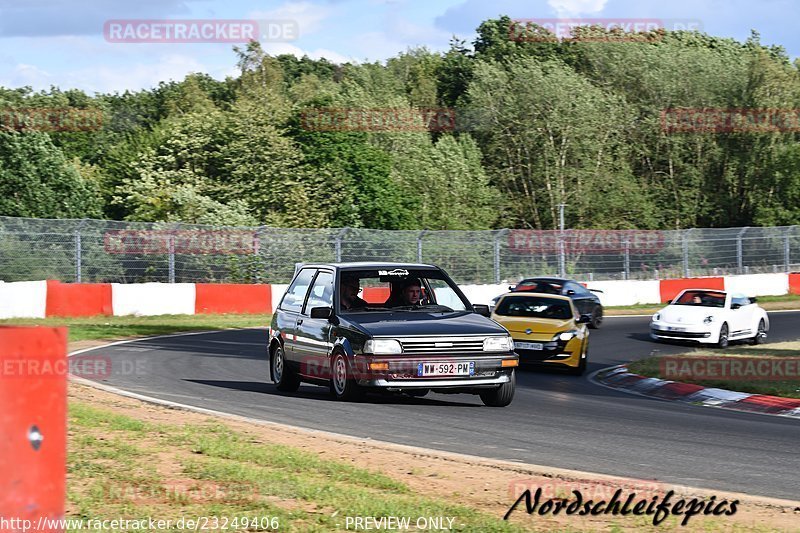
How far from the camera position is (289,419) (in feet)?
37.2

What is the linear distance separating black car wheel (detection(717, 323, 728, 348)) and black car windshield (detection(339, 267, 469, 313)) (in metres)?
12.5

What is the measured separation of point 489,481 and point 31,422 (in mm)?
4743

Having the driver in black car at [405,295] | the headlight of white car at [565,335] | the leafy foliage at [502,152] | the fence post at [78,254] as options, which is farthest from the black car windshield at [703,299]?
the leafy foliage at [502,152]

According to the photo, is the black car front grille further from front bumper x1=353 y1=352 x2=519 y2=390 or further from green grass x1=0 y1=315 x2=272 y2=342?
green grass x1=0 y1=315 x2=272 y2=342

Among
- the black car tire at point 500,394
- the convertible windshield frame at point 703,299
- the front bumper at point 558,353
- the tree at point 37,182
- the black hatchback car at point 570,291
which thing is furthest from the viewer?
the tree at point 37,182

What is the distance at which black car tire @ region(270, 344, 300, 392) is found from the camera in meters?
14.3

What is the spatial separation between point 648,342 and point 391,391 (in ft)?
47.8

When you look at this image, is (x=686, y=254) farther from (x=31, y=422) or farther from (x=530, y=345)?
(x=31, y=422)

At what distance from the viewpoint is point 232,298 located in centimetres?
3177

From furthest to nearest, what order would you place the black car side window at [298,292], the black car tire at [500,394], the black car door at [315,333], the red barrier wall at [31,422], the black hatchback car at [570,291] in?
1. the black hatchback car at [570,291]
2. the black car side window at [298,292]
3. the black car door at [315,333]
4. the black car tire at [500,394]
5. the red barrier wall at [31,422]

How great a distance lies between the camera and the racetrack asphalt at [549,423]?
8828 mm

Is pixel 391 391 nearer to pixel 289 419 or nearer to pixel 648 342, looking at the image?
pixel 289 419

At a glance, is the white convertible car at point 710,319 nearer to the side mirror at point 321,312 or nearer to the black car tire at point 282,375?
the black car tire at point 282,375

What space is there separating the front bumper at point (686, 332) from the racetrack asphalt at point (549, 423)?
22.7ft
